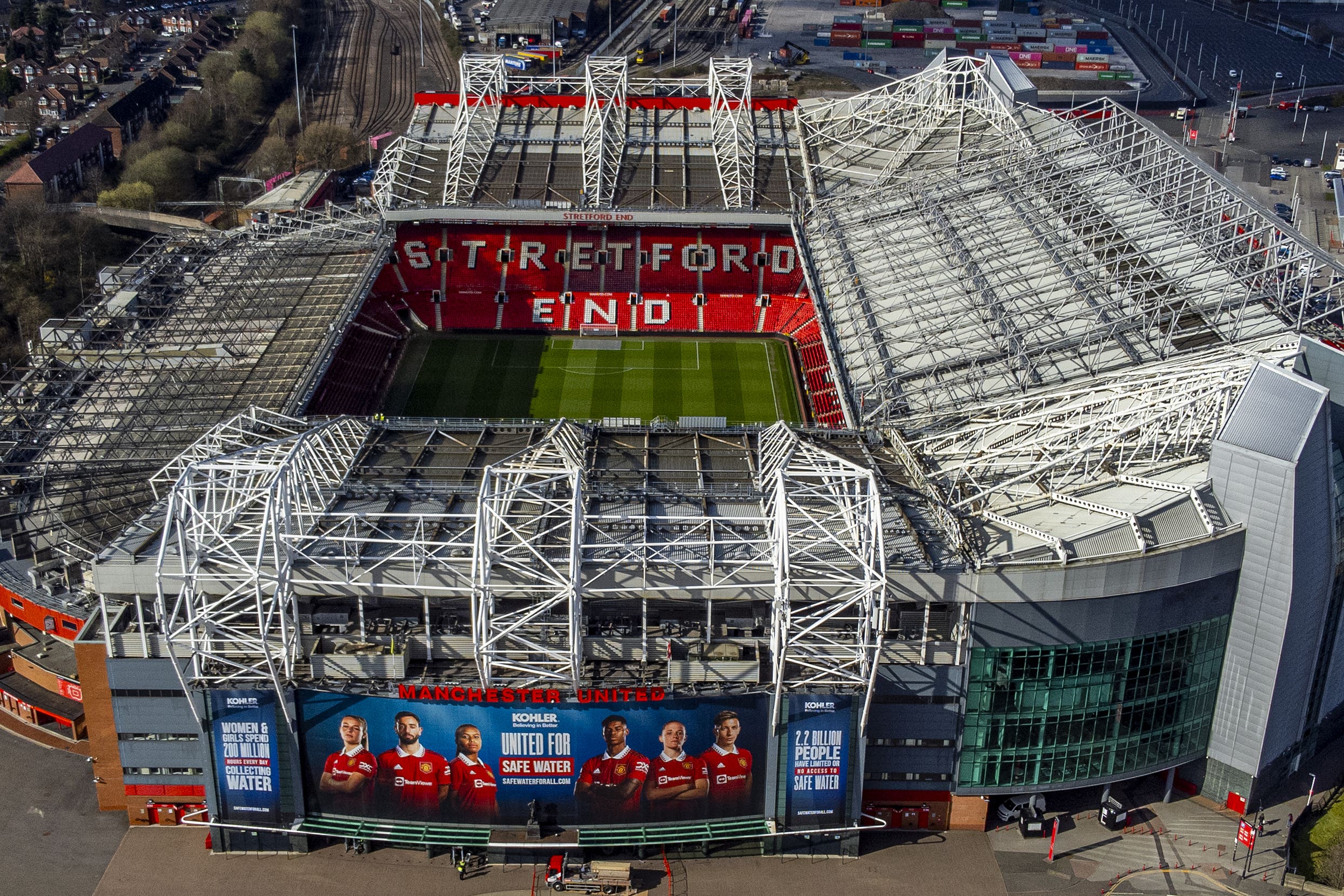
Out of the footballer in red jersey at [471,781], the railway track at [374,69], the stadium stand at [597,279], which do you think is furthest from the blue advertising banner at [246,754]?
the railway track at [374,69]

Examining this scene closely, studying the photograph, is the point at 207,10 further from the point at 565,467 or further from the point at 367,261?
the point at 565,467

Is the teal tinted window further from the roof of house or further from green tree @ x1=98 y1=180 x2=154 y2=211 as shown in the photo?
the roof of house

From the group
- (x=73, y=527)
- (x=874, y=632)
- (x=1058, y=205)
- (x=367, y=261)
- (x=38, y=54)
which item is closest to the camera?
(x=874, y=632)

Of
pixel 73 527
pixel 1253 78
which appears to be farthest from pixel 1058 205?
pixel 1253 78

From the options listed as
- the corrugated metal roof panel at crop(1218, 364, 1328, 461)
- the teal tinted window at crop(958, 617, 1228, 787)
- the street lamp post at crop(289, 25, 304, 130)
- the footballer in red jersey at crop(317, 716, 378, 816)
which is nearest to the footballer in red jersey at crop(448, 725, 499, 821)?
the footballer in red jersey at crop(317, 716, 378, 816)

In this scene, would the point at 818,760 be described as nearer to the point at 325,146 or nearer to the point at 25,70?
the point at 325,146

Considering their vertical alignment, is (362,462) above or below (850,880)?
above
